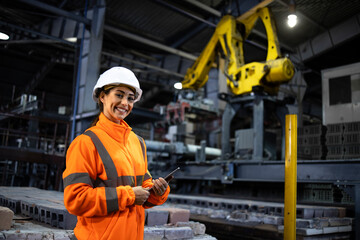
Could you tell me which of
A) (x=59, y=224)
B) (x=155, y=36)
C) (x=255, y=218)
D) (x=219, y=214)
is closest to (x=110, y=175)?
(x=59, y=224)

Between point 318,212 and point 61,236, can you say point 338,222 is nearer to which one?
point 318,212

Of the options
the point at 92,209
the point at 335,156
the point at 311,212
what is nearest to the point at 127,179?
the point at 92,209

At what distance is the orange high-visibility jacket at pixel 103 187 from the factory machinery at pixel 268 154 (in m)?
3.42

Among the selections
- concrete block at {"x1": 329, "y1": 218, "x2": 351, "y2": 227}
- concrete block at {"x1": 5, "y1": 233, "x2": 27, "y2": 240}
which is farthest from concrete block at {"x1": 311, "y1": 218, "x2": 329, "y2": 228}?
concrete block at {"x1": 5, "y1": 233, "x2": 27, "y2": 240}

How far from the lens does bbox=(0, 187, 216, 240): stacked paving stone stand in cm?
245

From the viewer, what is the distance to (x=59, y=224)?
280 centimetres

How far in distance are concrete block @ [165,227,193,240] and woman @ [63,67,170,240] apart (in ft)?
3.99

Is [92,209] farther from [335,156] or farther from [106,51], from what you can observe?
[106,51]

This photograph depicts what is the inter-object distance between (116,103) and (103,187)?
48cm

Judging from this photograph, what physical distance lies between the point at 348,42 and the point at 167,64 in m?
8.03

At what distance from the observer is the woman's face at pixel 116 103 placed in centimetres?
183

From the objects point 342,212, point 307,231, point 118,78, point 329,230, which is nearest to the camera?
point 118,78

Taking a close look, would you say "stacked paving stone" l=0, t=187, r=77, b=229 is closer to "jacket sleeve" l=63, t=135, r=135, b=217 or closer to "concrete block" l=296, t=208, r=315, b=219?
"jacket sleeve" l=63, t=135, r=135, b=217

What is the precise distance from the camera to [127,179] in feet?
5.80
